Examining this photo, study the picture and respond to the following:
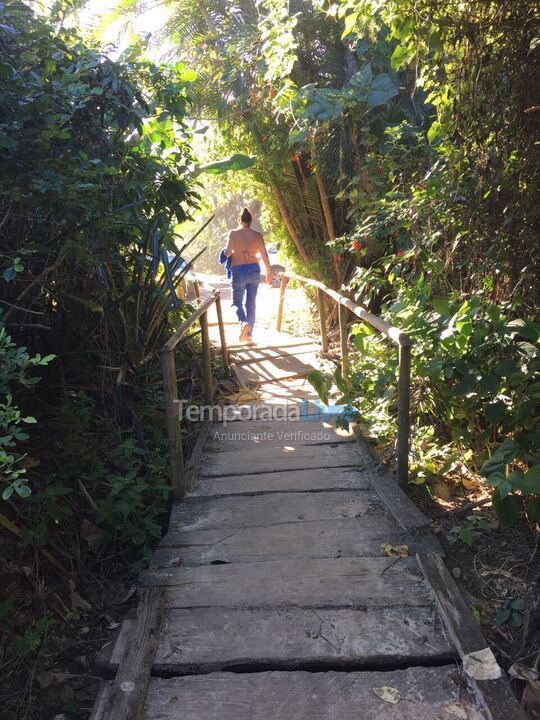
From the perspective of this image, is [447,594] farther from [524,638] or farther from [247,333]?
[247,333]

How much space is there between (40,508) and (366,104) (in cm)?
451

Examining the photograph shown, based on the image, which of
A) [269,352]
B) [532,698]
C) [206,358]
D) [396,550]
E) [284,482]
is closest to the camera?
[532,698]

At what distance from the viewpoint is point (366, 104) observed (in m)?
5.45

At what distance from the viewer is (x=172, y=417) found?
3150 millimetres

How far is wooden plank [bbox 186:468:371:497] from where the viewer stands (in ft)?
10.9

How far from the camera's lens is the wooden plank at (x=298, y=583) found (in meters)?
2.28

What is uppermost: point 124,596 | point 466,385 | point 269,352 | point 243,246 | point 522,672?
point 243,246

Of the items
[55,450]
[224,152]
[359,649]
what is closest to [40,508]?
[55,450]

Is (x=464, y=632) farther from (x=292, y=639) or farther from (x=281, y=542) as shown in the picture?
(x=281, y=542)

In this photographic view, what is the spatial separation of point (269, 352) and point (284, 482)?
3487mm

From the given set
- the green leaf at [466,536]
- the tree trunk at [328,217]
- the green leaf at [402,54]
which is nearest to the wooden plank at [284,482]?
the green leaf at [466,536]

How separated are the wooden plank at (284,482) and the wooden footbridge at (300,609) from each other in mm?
12

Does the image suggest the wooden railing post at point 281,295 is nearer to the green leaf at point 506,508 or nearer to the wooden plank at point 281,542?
the wooden plank at point 281,542

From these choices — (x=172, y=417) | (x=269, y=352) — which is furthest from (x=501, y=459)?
(x=269, y=352)
